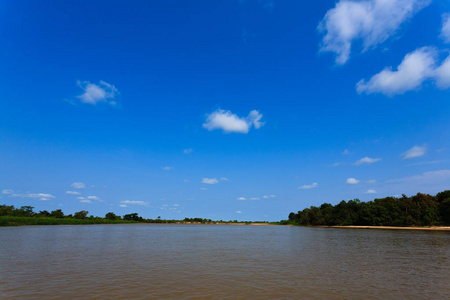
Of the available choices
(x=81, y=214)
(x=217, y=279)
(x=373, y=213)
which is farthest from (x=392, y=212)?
(x=81, y=214)

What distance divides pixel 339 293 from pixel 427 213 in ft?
389

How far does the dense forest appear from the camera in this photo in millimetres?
98938

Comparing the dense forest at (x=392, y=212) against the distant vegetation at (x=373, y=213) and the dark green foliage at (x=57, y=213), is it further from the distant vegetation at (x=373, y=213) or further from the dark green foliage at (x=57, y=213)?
the dark green foliage at (x=57, y=213)

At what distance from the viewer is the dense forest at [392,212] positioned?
9894 cm

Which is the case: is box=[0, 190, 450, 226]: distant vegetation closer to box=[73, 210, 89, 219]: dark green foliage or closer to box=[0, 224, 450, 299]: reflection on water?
box=[73, 210, 89, 219]: dark green foliage

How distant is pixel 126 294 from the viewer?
526 inches

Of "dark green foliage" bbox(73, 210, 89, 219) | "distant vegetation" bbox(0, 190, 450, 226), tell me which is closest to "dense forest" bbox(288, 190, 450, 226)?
"distant vegetation" bbox(0, 190, 450, 226)

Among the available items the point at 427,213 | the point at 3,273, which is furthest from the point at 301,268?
Answer: the point at 427,213

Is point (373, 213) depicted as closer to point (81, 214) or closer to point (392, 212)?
point (392, 212)

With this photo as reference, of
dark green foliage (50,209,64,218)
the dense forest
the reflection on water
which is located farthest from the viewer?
dark green foliage (50,209,64,218)

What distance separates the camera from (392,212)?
11388 cm

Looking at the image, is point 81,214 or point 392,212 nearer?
point 392,212

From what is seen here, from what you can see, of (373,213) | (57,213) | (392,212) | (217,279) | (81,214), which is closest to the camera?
(217,279)

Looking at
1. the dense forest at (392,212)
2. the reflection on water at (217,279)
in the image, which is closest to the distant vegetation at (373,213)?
the dense forest at (392,212)
